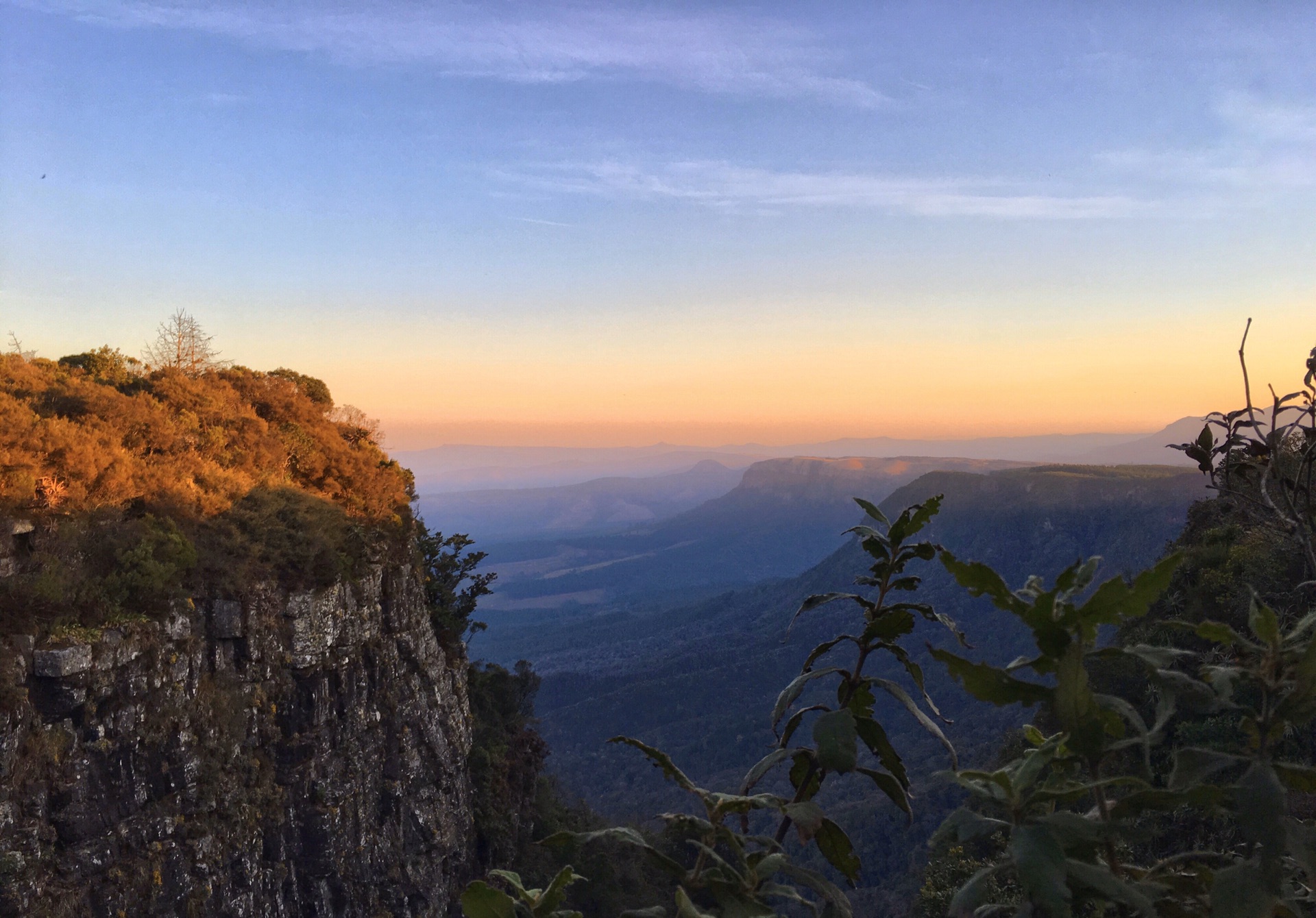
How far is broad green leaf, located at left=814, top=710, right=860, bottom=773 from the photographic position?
5.51ft

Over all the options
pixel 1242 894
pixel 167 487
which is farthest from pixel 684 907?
pixel 167 487

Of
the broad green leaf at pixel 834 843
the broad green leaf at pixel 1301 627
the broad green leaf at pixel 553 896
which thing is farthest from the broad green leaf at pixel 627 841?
the broad green leaf at pixel 1301 627

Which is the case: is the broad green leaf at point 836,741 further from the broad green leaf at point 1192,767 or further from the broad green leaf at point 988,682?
the broad green leaf at point 1192,767

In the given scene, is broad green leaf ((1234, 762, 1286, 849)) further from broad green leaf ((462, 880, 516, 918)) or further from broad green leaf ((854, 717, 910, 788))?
broad green leaf ((462, 880, 516, 918))

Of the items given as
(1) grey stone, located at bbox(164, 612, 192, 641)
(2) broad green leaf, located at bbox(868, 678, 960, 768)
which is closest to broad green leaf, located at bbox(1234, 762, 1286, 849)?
(2) broad green leaf, located at bbox(868, 678, 960, 768)

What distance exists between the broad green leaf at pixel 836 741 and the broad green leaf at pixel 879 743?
0.05 metres

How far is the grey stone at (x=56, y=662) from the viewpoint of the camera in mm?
13281

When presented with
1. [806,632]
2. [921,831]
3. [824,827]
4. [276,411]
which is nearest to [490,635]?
[806,632]

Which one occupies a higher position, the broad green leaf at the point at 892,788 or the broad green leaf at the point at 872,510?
the broad green leaf at the point at 872,510

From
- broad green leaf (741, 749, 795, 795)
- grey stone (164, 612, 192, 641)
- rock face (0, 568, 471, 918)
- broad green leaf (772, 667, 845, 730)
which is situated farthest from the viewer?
grey stone (164, 612, 192, 641)

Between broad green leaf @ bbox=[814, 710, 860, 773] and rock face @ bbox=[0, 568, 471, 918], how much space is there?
15362 millimetres

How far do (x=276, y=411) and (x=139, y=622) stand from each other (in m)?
9.61

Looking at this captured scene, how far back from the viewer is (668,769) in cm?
171

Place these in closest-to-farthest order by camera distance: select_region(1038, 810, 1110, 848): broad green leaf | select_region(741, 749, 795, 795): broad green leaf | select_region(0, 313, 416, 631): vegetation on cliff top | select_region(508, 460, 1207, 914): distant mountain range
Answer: select_region(1038, 810, 1110, 848): broad green leaf → select_region(741, 749, 795, 795): broad green leaf → select_region(0, 313, 416, 631): vegetation on cliff top → select_region(508, 460, 1207, 914): distant mountain range
